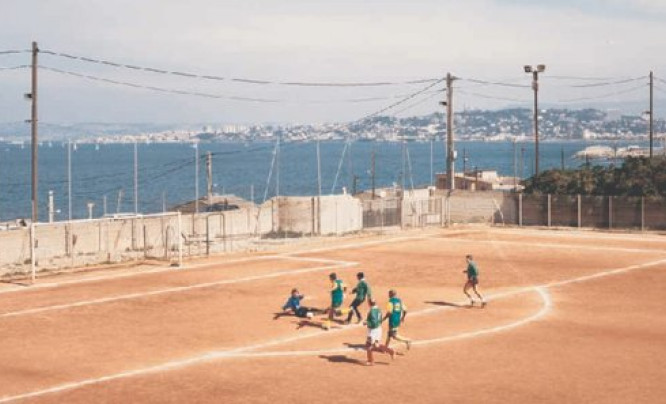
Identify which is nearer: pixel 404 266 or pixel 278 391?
pixel 278 391

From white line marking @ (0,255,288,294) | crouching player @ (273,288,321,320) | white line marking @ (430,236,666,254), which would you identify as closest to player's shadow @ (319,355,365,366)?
crouching player @ (273,288,321,320)

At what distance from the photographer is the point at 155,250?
4953cm

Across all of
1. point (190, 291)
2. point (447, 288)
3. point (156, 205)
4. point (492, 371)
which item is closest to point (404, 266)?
point (447, 288)

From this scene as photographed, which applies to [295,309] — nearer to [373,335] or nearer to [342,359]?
[342,359]

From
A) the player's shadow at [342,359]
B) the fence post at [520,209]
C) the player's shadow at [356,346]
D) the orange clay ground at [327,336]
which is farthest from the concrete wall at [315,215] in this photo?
the player's shadow at [342,359]

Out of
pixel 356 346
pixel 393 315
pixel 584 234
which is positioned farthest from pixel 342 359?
pixel 584 234

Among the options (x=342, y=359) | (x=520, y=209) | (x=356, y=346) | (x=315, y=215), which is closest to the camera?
(x=342, y=359)

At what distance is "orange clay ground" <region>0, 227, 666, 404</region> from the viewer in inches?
822

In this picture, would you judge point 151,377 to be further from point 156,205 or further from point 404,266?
point 156,205

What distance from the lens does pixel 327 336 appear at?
27078 millimetres

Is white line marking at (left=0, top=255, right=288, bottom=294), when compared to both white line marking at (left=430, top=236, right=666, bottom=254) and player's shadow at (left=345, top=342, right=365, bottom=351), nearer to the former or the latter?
white line marking at (left=430, top=236, right=666, bottom=254)

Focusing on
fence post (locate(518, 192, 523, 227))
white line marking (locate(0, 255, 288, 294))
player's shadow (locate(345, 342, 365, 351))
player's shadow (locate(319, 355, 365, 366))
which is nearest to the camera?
player's shadow (locate(319, 355, 365, 366))

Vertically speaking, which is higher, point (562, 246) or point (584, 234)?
point (584, 234)

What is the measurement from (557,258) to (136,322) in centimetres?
2529
